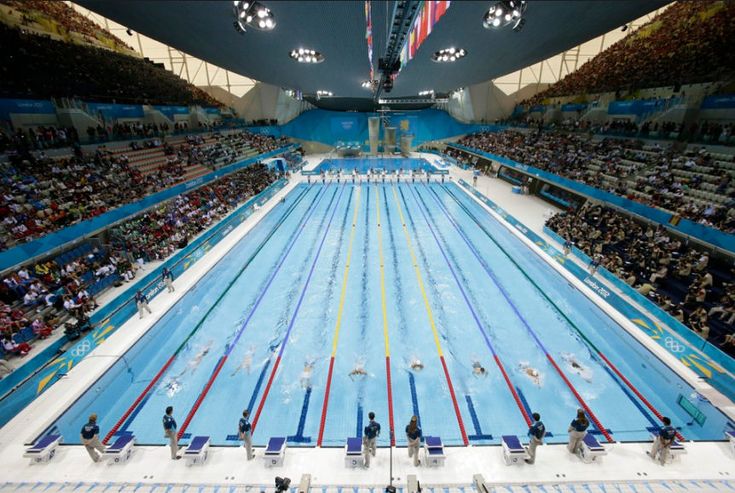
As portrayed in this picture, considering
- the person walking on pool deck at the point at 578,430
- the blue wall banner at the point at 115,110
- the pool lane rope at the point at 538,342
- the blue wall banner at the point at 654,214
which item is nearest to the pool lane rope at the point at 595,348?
the pool lane rope at the point at 538,342

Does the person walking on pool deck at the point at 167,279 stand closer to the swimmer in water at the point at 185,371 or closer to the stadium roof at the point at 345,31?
the swimmer in water at the point at 185,371

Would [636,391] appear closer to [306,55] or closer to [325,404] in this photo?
[325,404]

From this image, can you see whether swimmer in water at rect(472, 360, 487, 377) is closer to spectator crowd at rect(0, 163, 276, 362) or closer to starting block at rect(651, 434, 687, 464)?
starting block at rect(651, 434, 687, 464)

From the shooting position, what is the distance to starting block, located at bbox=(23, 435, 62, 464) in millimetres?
4965

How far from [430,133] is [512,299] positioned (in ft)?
130

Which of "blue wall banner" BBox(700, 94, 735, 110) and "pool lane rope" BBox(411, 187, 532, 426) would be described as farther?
"blue wall banner" BBox(700, 94, 735, 110)

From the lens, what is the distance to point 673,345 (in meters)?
7.12

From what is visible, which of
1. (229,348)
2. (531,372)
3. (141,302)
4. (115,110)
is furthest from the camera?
(115,110)

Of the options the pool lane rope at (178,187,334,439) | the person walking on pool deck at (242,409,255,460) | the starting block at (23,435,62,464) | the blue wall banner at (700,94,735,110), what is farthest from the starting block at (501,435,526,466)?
the blue wall banner at (700,94,735,110)

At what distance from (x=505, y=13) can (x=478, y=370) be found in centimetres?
919

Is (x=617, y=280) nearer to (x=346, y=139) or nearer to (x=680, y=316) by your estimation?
(x=680, y=316)

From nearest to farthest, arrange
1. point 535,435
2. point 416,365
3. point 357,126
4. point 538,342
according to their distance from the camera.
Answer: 1. point 535,435
2. point 416,365
3. point 538,342
4. point 357,126

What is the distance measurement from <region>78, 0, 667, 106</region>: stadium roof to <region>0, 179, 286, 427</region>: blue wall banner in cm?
737

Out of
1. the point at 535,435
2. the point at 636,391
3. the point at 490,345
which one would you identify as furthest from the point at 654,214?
the point at 535,435
